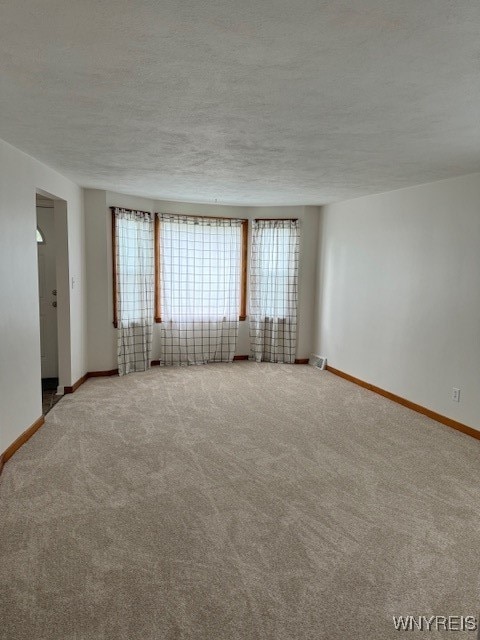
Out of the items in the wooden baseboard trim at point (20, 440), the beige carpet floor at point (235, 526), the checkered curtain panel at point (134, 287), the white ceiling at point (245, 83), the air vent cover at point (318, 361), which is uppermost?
the white ceiling at point (245, 83)

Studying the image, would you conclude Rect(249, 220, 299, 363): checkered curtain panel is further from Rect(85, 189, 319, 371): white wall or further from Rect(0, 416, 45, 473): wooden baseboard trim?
Rect(0, 416, 45, 473): wooden baseboard trim

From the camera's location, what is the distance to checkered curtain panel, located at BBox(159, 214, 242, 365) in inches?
250

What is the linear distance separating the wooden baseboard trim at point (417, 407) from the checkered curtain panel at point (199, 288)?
1.89m

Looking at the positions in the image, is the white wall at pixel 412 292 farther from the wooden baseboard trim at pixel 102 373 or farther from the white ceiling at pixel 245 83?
the wooden baseboard trim at pixel 102 373

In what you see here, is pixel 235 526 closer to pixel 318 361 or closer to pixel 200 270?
pixel 318 361

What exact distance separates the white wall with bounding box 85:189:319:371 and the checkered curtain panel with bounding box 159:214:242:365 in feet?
0.64

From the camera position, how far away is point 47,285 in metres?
5.38

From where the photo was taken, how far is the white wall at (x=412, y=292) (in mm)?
4051

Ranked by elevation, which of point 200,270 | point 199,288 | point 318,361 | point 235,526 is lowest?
point 235,526

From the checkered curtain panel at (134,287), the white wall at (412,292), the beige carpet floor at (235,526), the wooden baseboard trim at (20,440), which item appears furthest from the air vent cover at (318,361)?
the wooden baseboard trim at (20,440)

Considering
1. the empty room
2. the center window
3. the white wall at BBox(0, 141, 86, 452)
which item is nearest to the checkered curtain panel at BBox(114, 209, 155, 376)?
the empty room

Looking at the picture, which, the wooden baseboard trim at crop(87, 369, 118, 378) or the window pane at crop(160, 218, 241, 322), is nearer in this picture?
the wooden baseboard trim at crop(87, 369, 118, 378)

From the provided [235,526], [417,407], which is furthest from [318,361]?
[235,526]

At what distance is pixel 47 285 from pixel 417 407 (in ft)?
15.0
